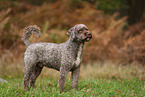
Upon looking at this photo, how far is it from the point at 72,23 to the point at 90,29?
147 centimetres

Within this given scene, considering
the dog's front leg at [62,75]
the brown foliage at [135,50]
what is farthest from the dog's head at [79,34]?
the brown foliage at [135,50]

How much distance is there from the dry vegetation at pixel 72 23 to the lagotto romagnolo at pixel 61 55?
2.77 meters

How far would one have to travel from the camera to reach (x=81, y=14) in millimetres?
11875

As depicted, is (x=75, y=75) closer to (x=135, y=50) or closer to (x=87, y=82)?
(x=87, y=82)

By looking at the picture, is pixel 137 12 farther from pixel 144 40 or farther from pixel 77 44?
pixel 77 44

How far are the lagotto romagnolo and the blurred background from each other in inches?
107

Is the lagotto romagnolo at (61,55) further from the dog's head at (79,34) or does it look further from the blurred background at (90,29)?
the blurred background at (90,29)

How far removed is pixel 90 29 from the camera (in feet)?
34.4

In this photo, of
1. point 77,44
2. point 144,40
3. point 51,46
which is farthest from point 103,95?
point 144,40

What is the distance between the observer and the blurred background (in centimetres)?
847

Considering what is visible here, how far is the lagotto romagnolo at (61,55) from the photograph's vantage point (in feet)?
13.6

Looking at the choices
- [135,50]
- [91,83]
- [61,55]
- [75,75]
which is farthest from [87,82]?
[135,50]

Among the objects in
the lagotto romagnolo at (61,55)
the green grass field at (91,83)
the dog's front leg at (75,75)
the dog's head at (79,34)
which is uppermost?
the dog's head at (79,34)

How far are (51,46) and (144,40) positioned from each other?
601 cm
